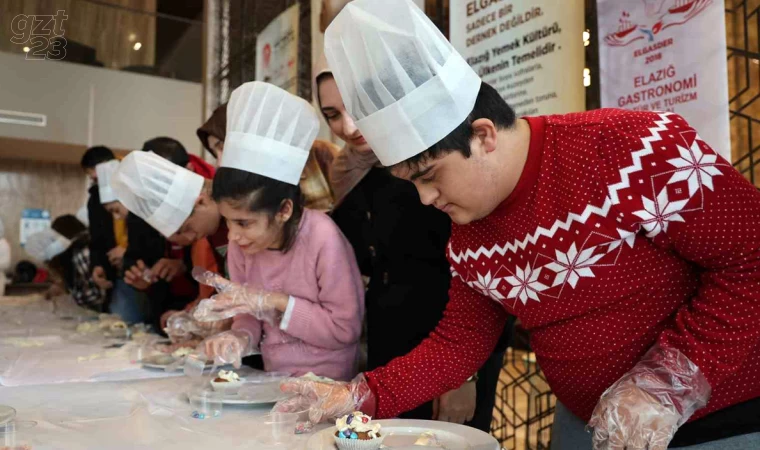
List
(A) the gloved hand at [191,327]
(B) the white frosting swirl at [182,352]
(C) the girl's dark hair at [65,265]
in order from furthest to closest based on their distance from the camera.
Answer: (C) the girl's dark hair at [65,265], (A) the gloved hand at [191,327], (B) the white frosting swirl at [182,352]

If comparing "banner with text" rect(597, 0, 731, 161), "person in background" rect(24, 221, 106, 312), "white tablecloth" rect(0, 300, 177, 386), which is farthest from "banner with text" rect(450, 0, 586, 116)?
"person in background" rect(24, 221, 106, 312)

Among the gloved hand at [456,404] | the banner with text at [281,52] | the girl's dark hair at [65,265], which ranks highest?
the banner with text at [281,52]

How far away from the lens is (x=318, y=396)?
3.84ft

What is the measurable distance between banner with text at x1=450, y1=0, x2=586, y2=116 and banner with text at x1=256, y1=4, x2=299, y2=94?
74.4 inches

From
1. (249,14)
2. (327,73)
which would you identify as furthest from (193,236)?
(249,14)

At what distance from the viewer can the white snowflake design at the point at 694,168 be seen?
2.88ft

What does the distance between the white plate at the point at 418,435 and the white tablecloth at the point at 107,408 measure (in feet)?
0.14

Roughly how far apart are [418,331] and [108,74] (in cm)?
571

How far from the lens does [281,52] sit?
4.26 meters

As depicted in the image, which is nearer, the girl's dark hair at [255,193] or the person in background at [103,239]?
the girl's dark hair at [255,193]

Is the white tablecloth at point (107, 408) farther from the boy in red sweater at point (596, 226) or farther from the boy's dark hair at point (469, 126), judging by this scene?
the boy's dark hair at point (469, 126)

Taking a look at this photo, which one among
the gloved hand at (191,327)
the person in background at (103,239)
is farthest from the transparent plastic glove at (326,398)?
the person in background at (103,239)

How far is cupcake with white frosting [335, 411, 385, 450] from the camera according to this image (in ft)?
2.98

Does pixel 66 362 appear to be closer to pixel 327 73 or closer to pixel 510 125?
pixel 327 73
